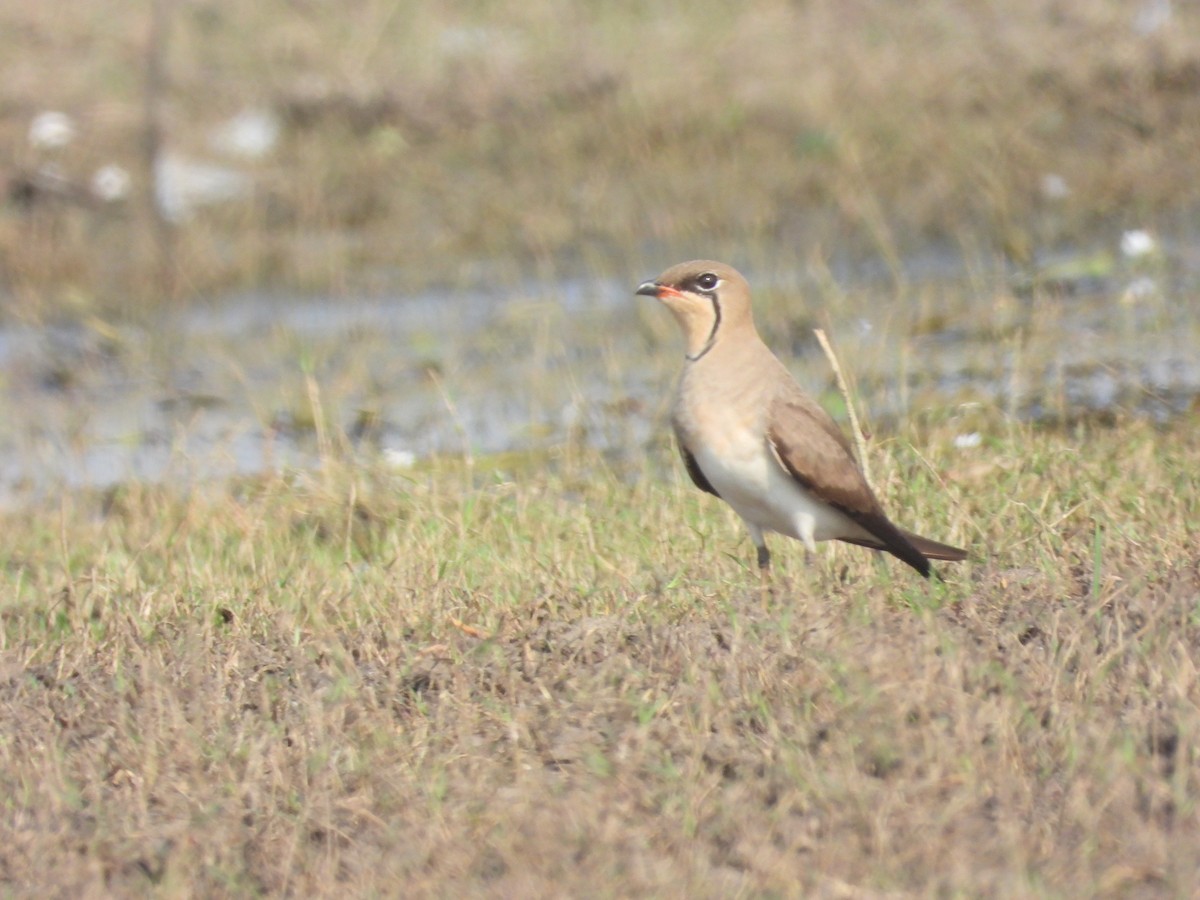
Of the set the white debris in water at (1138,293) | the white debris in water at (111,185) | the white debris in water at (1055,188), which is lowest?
the white debris in water at (1138,293)

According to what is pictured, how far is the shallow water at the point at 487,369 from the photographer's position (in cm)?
786

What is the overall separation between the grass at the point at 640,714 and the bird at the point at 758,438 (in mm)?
138

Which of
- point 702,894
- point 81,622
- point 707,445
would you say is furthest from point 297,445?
point 702,894

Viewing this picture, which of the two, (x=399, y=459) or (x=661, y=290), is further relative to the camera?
(x=399, y=459)

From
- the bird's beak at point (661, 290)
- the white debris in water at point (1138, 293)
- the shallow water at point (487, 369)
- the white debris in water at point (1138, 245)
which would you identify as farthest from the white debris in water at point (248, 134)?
the bird's beak at point (661, 290)

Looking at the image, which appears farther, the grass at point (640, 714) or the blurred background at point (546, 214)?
the blurred background at point (546, 214)

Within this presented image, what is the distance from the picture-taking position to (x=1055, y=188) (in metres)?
11.0

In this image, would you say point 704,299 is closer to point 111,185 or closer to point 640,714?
point 640,714

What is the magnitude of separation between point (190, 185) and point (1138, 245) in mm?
5901

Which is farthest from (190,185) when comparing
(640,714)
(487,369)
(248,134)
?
(640,714)

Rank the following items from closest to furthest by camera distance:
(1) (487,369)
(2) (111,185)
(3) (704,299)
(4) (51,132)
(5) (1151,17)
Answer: (3) (704,299)
(1) (487,369)
(2) (111,185)
(4) (51,132)
(5) (1151,17)

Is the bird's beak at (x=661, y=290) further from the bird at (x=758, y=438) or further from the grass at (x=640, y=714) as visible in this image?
the grass at (x=640, y=714)

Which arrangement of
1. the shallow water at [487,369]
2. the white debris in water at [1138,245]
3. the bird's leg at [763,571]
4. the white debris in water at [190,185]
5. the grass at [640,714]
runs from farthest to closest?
1. the white debris in water at [190,185]
2. the white debris in water at [1138,245]
3. the shallow water at [487,369]
4. the bird's leg at [763,571]
5. the grass at [640,714]

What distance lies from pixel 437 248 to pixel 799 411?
660 centimetres
